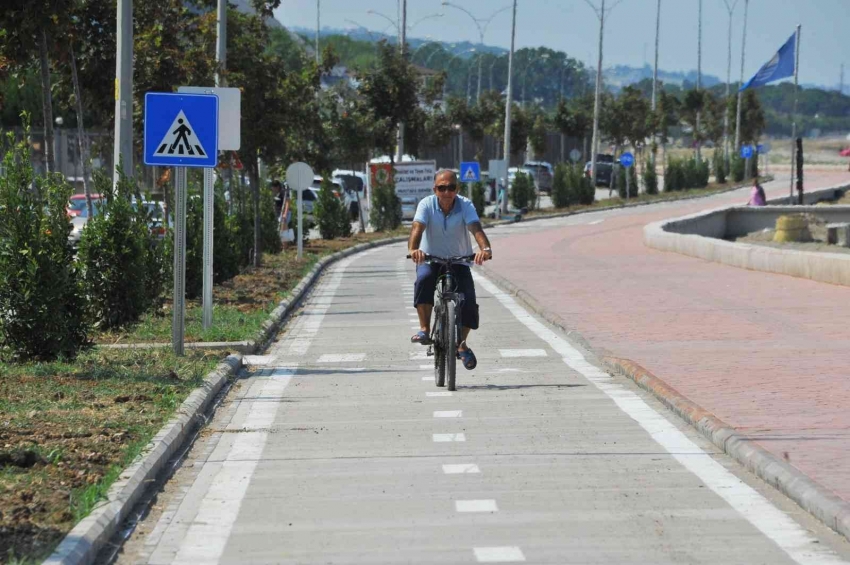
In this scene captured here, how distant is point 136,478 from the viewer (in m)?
7.93

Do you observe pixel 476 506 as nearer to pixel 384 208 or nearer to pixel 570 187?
pixel 384 208

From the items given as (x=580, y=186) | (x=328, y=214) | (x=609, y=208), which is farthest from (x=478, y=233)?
(x=580, y=186)

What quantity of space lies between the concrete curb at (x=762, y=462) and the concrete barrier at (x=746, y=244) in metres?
12.5

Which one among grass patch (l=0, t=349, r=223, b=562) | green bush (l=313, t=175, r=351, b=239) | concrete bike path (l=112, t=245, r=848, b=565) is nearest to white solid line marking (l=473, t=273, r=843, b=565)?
concrete bike path (l=112, t=245, r=848, b=565)

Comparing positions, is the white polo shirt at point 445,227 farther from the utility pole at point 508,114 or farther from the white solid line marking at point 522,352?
the utility pole at point 508,114

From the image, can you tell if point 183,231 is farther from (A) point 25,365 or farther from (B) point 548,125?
(B) point 548,125

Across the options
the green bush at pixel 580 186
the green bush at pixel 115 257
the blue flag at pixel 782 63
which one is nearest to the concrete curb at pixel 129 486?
the green bush at pixel 115 257

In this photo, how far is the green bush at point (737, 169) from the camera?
103062mm

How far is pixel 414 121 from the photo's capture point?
57.6 metres

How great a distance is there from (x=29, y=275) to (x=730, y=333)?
24.4ft

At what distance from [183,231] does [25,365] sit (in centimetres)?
214

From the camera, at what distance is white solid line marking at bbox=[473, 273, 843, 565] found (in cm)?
662

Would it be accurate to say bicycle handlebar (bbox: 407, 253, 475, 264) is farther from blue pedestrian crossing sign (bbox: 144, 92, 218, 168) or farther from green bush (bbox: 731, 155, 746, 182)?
green bush (bbox: 731, 155, 746, 182)

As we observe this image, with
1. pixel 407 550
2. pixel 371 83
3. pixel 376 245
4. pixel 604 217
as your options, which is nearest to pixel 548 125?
pixel 604 217
